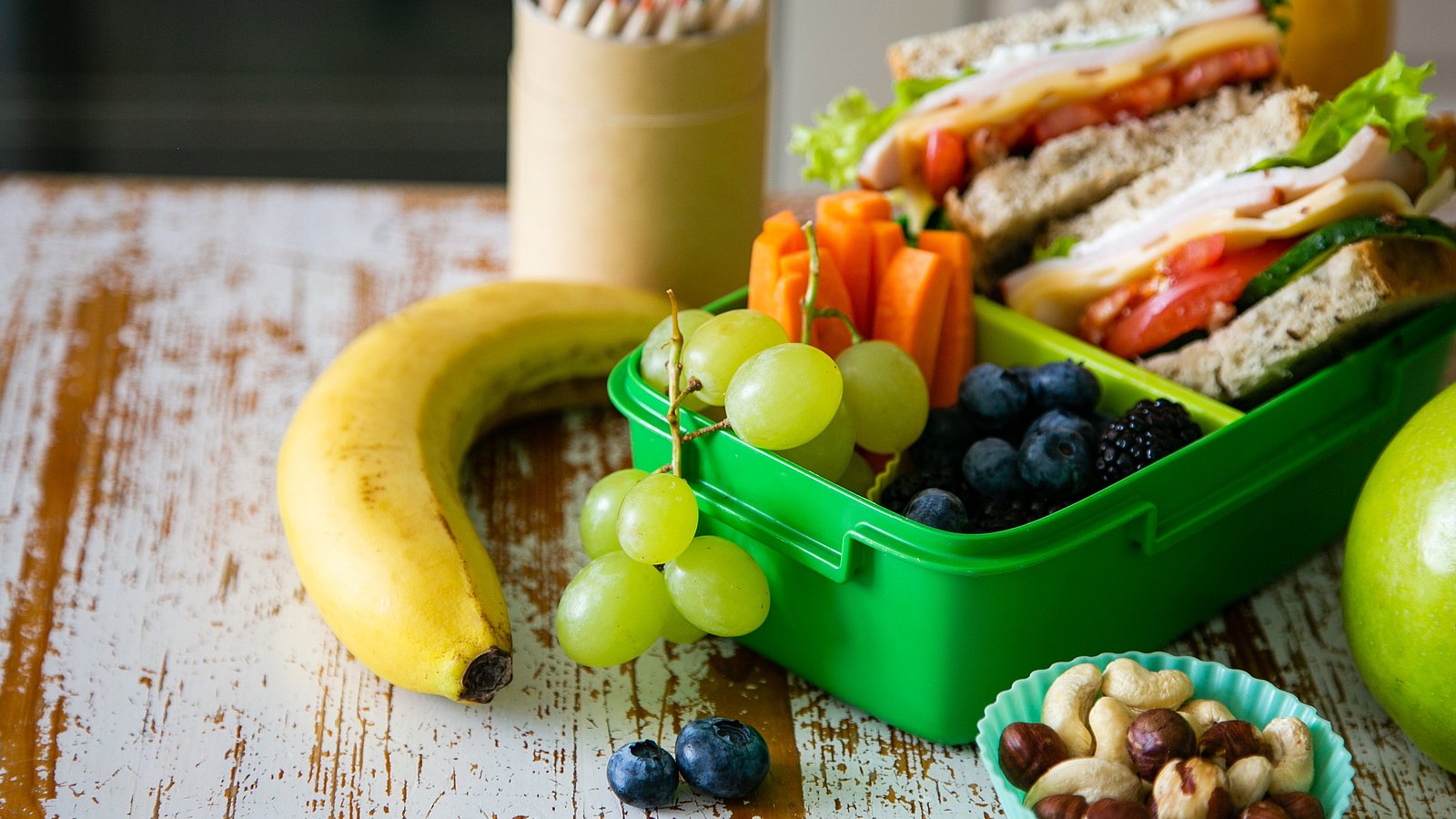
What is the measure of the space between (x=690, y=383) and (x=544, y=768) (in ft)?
0.93

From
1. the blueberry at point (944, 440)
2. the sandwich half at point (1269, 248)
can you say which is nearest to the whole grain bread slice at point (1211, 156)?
the sandwich half at point (1269, 248)

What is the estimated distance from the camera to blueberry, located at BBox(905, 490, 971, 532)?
0.94 m

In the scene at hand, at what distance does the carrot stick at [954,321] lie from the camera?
120cm

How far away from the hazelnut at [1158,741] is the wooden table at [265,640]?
→ 0.50 ft

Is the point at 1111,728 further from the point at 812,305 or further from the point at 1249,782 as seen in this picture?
the point at 812,305

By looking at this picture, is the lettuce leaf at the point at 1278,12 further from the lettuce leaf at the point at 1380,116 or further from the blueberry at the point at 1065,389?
the blueberry at the point at 1065,389

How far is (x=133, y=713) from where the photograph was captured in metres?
1.01

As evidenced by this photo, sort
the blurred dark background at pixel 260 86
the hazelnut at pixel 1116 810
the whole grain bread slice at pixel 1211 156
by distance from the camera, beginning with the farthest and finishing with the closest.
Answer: the blurred dark background at pixel 260 86
the whole grain bread slice at pixel 1211 156
the hazelnut at pixel 1116 810

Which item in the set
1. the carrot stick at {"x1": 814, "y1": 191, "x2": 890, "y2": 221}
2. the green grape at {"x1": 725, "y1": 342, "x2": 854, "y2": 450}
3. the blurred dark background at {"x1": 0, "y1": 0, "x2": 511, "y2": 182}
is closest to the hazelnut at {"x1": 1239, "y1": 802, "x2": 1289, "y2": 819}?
the green grape at {"x1": 725, "y1": 342, "x2": 854, "y2": 450}

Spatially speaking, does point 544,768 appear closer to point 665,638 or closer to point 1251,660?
point 665,638

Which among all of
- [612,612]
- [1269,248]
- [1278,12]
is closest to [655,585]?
[612,612]

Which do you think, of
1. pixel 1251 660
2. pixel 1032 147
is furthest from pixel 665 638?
pixel 1032 147

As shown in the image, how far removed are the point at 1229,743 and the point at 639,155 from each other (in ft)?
2.67

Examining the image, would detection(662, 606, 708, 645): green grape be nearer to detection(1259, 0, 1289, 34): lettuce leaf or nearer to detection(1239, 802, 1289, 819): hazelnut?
detection(1239, 802, 1289, 819): hazelnut
